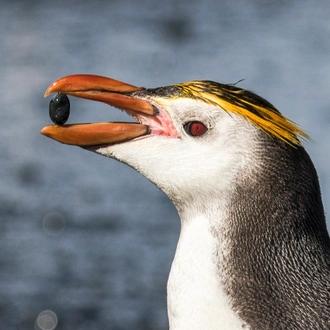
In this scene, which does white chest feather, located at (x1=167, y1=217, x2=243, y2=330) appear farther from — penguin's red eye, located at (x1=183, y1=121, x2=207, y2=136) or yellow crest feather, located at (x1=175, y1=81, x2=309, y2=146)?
yellow crest feather, located at (x1=175, y1=81, x2=309, y2=146)

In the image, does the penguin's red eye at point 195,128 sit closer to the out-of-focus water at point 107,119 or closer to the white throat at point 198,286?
the white throat at point 198,286

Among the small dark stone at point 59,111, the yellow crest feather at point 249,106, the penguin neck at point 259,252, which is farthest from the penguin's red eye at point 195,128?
the small dark stone at point 59,111

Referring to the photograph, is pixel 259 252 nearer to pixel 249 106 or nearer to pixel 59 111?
pixel 249 106

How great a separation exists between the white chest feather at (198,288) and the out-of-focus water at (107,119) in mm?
1704

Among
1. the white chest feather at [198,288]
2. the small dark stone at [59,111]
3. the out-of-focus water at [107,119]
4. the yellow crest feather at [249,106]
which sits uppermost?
the out-of-focus water at [107,119]

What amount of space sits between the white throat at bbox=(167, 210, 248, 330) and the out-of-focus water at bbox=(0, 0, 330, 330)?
1701 mm

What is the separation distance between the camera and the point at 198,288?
4.68 metres

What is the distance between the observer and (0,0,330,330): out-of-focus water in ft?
33.5

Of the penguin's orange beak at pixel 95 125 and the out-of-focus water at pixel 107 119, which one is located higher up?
the out-of-focus water at pixel 107 119

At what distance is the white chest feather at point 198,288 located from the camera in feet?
15.1

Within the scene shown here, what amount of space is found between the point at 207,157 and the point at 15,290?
225 inches

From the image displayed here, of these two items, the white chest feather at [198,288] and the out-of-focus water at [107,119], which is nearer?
the white chest feather at [198,288]

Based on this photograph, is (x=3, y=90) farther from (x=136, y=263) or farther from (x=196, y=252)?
(x=196, y=252)

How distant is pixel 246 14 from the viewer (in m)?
18.8
